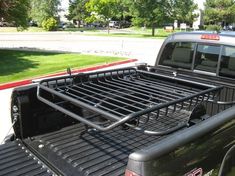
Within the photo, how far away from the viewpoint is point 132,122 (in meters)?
3.68

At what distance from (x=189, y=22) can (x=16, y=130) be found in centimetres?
7472

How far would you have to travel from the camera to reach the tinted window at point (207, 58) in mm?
5074

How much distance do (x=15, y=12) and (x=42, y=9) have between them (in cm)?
4087

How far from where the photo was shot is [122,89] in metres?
4.17

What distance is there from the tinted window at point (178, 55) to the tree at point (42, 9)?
Answer: 5675cm

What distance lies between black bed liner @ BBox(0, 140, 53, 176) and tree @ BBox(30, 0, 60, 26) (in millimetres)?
58740

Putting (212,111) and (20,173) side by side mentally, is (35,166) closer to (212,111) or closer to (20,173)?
(20,173)

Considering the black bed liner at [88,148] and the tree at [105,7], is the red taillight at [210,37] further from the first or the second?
the tree at [105,7]

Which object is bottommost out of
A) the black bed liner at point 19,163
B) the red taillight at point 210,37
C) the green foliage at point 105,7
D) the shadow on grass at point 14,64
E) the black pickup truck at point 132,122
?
the shadow on grass at point 14,64

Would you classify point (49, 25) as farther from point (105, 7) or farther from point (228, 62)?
point (228, 62)

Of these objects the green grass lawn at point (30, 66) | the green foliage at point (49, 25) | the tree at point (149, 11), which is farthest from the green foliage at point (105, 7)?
the green grass lawn at point (30, 66)

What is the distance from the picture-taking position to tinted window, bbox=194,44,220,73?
16.6 ft

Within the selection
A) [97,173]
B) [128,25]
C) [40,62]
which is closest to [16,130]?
[97,173]

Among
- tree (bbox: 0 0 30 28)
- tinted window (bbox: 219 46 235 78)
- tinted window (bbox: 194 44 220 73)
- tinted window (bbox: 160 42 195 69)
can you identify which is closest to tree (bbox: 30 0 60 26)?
tree (bbox: 0 0 30 28)
